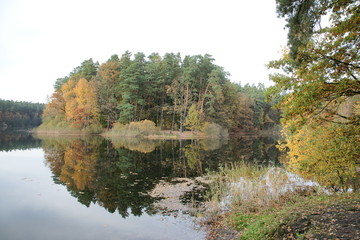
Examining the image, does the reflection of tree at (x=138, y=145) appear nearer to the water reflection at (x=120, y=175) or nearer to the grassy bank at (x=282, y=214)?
the water reflection at (x=120, y=175)

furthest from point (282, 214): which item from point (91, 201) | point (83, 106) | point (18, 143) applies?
point (83, 106)

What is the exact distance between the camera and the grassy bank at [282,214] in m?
5.02

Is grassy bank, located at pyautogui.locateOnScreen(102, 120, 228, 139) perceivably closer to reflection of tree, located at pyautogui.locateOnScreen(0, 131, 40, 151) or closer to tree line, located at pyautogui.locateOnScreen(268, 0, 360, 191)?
reflection of tree, located at pyautogui.locateOnScreen(0, 131, 40, 151)

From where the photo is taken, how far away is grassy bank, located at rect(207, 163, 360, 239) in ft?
16.5

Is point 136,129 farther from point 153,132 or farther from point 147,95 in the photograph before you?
point 147,95

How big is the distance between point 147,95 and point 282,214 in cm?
5025

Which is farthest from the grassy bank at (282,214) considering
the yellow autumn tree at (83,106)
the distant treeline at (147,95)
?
the yellow autumn tree at (83,106)

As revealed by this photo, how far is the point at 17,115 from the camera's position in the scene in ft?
326

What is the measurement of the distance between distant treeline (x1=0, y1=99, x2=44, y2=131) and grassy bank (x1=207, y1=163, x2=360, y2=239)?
10199 centimetres

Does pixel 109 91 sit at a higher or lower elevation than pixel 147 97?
higher

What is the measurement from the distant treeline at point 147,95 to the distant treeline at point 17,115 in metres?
47.9

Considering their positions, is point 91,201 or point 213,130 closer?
point 91,201

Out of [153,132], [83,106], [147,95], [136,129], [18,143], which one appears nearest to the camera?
[18,143]

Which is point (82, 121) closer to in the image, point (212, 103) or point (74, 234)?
point (212, 103)
